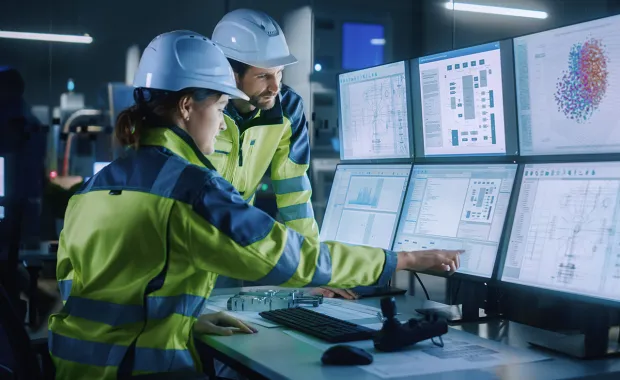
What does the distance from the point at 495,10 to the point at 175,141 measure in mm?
4765

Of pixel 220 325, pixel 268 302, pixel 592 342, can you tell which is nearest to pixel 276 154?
pixel 268 302

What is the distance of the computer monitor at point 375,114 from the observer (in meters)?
2.14

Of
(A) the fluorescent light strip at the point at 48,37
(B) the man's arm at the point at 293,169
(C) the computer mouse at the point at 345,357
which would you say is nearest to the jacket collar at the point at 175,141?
(C) the computer mouse at the point at 345,357

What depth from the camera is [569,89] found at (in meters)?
1.62

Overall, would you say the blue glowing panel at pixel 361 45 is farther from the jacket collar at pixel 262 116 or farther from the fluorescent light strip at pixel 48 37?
the jacket collar at pixel 262 116

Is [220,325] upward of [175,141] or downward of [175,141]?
downward

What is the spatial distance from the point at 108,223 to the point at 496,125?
932 millimetres

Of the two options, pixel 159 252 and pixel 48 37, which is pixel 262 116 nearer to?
pixel 159 252

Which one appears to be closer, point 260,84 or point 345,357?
point 345,357

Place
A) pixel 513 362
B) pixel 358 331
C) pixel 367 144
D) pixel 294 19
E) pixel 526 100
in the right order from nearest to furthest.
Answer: pixel 513 362
pixel 358 331
pixel 526 100
pixel 367 144
pixel 294 19

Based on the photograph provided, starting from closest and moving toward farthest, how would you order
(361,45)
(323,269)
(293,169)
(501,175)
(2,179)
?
(323,269) → (501,175) → (293,169) → (2,179) → (361,45)

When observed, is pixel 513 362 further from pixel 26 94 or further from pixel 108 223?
pixel 26 94

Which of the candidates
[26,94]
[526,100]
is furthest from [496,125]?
[26,94]

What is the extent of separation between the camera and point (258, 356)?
1440mm
